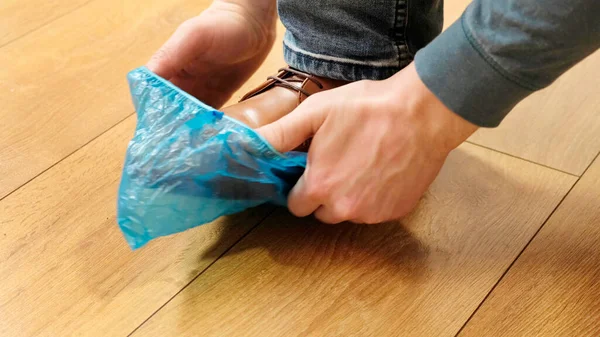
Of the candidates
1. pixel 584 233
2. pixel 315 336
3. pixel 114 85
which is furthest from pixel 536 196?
pixel 114 85

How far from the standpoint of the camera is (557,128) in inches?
30.1

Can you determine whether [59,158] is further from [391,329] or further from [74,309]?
[391,329]

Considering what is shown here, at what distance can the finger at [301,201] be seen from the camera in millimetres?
598

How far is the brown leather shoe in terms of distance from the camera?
64cm

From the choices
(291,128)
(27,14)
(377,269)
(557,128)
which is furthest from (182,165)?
(27,14)

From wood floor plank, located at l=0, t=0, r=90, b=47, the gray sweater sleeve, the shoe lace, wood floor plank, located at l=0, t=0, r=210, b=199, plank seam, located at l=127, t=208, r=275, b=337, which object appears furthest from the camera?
wood floor plank, located at l=0, t=0, r=90, b=47

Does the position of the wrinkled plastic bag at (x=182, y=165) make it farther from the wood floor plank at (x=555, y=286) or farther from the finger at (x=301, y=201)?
the wood floor plank at (x=555, y=286)

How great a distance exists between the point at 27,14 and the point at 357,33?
0.69 metres

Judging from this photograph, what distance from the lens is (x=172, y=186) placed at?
558mm

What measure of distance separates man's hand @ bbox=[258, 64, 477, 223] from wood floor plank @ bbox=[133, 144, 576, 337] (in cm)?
5

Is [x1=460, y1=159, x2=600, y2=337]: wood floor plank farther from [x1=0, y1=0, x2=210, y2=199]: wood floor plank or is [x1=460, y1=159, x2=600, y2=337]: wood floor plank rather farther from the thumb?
[x1=0, y1=0, x2=210, y2=199]: wood floor plank

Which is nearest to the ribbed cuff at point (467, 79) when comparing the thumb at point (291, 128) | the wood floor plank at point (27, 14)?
the thumb at point (291, 128)

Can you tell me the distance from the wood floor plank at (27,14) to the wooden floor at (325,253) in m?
0.28

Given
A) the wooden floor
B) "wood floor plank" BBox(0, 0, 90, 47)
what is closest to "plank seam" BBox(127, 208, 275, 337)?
the wooden floor
